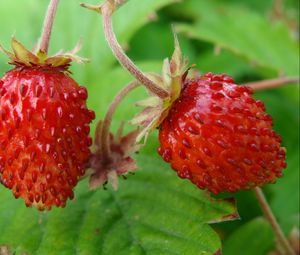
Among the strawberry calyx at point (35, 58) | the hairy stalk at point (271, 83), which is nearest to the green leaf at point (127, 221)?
the strawberry calyx at point (35, 58)

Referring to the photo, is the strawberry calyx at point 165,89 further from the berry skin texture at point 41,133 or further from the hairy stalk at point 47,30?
the hairy stalk at point 47,30

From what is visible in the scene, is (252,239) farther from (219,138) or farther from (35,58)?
(35,58)

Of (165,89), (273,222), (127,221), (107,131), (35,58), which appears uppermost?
(35,58)

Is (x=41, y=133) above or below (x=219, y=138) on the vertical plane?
above

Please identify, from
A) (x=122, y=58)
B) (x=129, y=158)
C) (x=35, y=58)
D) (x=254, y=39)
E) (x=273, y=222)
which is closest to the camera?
(x=122, y=58)

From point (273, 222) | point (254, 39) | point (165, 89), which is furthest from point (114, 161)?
point (254, 39)

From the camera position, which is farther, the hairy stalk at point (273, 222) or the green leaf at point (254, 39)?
the green leaf at point (254, 39)
